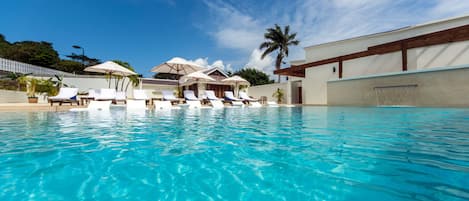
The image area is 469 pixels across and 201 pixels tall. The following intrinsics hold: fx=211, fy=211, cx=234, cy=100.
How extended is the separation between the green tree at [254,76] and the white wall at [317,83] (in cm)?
2036

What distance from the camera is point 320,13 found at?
42.5 ft

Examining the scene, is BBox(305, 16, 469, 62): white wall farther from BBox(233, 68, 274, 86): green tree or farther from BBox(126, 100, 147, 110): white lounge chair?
BBox(233, 68, 274, 86): green tree

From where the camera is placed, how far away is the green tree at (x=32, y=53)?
31.9 metres

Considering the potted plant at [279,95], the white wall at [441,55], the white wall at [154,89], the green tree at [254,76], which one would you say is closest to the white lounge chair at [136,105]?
the white wall at [154,89]

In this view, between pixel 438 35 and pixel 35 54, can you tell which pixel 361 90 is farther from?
pixel 35 54

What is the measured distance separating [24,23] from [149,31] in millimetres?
27685

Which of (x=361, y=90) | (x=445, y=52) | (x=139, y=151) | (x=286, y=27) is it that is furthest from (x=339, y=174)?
(x=286, y=27)

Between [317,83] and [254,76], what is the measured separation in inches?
855

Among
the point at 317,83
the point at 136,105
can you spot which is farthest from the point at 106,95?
the point at 317,83

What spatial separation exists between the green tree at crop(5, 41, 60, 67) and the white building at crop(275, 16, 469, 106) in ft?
132

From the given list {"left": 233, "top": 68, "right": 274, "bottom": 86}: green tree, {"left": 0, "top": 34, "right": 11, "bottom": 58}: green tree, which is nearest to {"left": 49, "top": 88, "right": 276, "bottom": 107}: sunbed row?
{"left": 233, "top": 68, "right": 274, "bottom": 86}: green tree

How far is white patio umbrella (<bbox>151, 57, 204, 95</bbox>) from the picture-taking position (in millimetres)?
13195

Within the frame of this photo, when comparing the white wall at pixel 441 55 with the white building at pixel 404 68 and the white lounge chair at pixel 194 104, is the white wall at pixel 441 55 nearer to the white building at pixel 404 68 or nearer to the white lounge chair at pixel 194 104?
the white building at pixel 404 68

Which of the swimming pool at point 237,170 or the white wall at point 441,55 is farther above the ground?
the white wall at point 441,55
